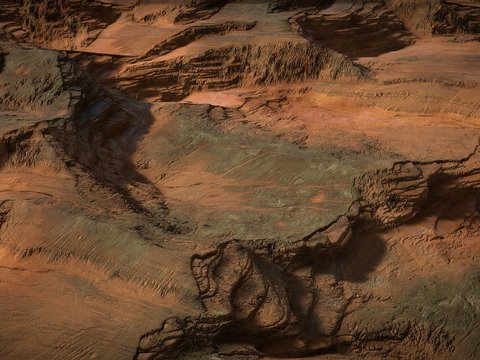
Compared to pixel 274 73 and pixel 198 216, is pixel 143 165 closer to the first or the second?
pixel 198 216

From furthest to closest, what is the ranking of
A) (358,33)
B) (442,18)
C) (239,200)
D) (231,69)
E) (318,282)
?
(442,18) < (358,33) < (231,69) < (239,200) < (318,282)

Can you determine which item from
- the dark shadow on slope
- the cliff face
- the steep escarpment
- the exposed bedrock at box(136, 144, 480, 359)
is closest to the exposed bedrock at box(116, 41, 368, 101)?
the cliff face

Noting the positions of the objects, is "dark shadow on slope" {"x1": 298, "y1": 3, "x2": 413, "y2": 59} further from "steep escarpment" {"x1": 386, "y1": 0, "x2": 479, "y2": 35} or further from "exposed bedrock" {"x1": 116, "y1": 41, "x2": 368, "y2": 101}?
"exposed bedrock" {"x1": 116, "y1": 41, "x2": 368, "y2": 101}

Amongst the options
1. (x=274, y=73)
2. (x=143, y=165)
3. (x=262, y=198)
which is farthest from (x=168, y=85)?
(x=262, y=198)

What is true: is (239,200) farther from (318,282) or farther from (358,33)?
(358,33)

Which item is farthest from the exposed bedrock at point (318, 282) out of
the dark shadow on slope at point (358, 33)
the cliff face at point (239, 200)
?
the dark shadow on slope at point (358, 33)

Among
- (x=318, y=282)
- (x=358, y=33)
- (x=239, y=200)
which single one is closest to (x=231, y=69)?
(x=358, y=33)

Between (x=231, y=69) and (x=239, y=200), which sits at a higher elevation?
(x=231, y=69)

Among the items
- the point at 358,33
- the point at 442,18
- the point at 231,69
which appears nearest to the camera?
the point at 231,69
